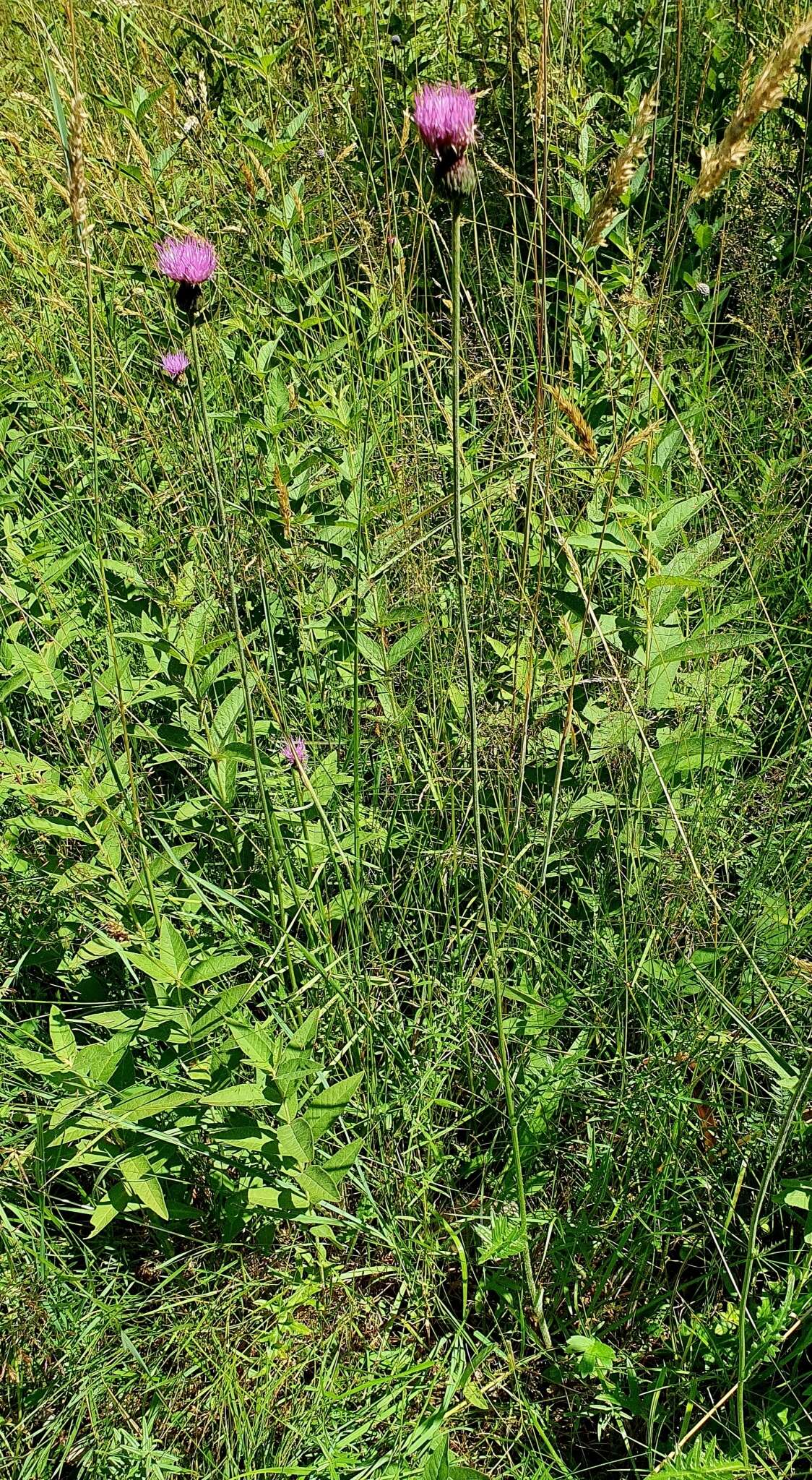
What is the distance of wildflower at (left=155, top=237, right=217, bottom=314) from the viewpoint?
1.23m

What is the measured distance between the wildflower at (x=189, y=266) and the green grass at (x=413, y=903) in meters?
0.10

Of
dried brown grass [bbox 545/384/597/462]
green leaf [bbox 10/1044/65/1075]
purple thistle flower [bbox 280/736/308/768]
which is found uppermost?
dried brown grass [bbox 545/384/597/462]

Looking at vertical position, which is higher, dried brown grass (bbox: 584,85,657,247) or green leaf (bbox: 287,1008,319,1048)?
dried brown grass (bbox: 584,85,657,247)

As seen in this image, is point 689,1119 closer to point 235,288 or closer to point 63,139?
point 63,139

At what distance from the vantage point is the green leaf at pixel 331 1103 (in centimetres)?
110

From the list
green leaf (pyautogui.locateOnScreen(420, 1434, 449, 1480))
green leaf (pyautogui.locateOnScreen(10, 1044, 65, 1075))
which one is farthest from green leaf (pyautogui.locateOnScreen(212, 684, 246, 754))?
green leaf (pyautogui.locateOnScreen(420, 1434, 449, 1480))

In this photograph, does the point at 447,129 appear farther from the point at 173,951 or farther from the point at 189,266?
the point at 173,951

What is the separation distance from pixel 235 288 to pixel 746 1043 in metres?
1.69

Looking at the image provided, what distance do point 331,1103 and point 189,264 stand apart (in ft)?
3.30

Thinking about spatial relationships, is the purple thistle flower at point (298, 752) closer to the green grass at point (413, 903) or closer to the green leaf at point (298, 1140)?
the green grass at point (413, 903)

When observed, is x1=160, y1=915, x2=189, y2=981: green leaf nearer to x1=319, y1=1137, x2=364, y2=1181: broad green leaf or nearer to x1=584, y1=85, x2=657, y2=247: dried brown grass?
x1=319, y1=1137, x2=364, y2=1181: broad green leaf

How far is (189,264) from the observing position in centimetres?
129

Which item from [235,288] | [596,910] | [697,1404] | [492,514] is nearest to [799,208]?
[492,514]

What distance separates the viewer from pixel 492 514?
5.95ft
